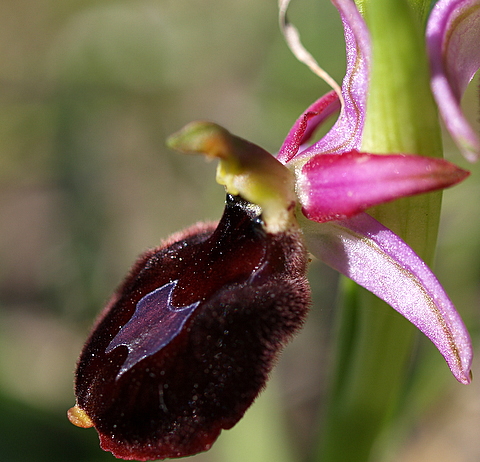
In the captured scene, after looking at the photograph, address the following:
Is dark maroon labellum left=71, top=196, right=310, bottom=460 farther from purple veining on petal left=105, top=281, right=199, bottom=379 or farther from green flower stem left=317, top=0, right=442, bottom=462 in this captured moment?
green flower stem left=317, top=0, right=442, bottom=462

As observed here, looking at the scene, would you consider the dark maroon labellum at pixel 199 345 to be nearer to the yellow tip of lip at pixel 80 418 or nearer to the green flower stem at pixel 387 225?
the yellow tip of lip at pixel 80 418

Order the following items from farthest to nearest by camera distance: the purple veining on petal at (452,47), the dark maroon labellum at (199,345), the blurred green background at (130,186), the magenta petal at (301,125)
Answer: the blurred green background at (130,186) → the magenta petal at (301,125) → the dark maroon labellum at (199,345) → the purple veining on petal at (452,47)

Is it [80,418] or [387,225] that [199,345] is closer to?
[80,418]

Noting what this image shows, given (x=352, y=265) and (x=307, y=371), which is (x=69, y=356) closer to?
(x=307, y=371)

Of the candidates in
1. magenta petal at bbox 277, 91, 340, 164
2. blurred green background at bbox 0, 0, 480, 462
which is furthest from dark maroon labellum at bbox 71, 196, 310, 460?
blurred green background at bbox 0, 0, 480, 462

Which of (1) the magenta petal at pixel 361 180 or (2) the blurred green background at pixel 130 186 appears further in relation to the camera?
(2) the blurred green background at pixel 130 186

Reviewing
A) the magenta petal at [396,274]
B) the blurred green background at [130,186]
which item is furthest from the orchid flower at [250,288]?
the blurred green background at [130,186]

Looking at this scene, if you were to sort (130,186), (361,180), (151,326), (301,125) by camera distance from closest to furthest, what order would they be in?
(361,180), (151,326), (301,125), (130,186)

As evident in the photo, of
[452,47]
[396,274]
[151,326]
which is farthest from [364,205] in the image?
[151,326]
